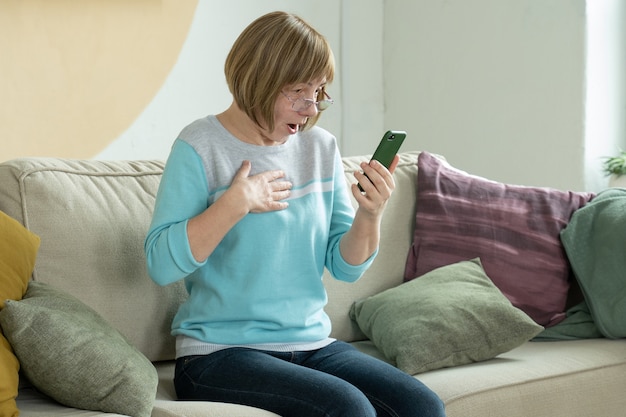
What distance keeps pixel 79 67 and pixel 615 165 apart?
2001 millimetres

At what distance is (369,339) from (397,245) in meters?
0.26

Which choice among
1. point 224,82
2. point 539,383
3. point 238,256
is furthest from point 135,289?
point 224,82

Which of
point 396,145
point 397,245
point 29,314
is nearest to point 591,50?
point 397,245

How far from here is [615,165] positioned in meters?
3.60

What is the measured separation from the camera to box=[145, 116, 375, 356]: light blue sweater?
183 centimetres

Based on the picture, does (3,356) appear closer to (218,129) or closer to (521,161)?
(218,129)

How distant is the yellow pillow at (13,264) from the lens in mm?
1607

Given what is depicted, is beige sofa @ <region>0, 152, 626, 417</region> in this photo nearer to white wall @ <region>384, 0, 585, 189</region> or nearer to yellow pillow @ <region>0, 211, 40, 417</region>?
yellow pillow @ <region>0, 211, 40, 417</region>

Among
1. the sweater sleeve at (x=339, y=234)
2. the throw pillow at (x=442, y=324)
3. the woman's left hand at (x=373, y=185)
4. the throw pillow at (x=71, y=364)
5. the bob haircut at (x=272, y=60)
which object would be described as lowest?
the throw pillow at (x=442, y=324)

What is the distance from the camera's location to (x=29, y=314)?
163 cm

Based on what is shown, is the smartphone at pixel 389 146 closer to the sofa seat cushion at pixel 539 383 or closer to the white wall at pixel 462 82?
the sofa seat cushion at pixel 539 383

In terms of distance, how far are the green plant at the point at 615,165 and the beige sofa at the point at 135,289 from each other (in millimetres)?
1416

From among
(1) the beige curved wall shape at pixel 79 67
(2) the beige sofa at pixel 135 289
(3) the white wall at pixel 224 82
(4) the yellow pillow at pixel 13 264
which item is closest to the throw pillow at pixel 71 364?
(4) the yellow pillow at pixel 13 264

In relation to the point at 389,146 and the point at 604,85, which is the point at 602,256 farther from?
the point at 604,85
